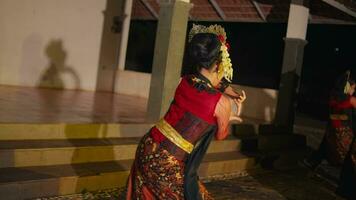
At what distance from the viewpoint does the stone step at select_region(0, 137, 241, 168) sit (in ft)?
15.4

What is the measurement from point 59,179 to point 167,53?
2.91m

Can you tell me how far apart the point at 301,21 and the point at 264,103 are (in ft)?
7.78

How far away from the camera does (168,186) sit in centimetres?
266

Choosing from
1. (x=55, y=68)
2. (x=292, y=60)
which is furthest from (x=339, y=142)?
(x=55, y=68)

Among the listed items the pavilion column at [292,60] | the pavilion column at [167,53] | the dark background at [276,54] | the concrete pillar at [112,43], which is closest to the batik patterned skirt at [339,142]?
the pavilion column at [292,60]

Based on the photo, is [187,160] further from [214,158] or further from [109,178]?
[214,158]

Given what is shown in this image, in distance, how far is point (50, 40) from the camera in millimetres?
10664

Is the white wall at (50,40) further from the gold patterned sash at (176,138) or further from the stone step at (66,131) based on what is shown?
the gold patterned sash at (176,138)

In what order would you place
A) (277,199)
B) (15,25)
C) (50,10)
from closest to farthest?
1. (277,199)
2. (15,25)
3. (50,10)

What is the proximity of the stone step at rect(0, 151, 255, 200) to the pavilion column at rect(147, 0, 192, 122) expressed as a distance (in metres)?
1.42

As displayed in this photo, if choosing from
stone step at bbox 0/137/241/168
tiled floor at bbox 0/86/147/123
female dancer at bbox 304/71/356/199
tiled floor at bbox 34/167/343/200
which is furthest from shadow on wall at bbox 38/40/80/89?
female dancer at bbox 304/71/356/199

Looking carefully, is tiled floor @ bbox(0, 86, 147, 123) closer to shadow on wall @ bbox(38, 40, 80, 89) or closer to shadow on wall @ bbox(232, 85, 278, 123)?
shadow on wall @ bbox(38, 40, 80, 89)

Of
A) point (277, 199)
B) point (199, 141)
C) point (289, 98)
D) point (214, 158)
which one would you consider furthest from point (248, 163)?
point (199, 141)

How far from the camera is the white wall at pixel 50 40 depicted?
983 centimetres
